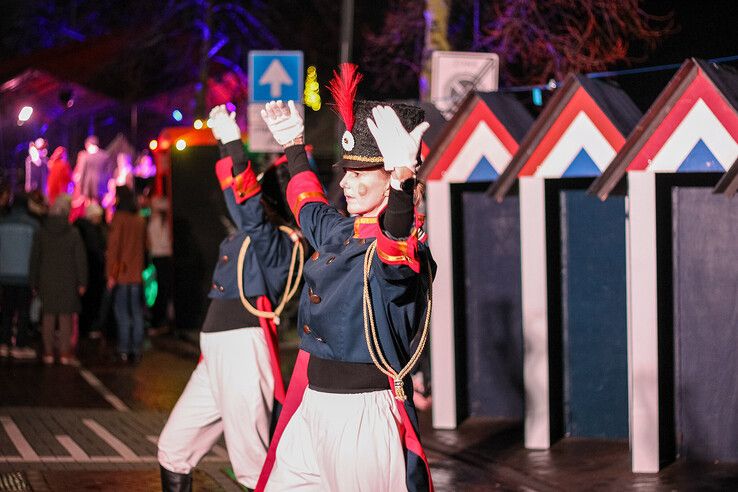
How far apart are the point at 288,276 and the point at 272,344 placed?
0.39 metres

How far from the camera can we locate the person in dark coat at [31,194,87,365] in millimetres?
15734

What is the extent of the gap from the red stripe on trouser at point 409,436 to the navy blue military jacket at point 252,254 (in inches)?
87.3

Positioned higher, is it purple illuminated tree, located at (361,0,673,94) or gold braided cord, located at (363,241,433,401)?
purple illuminated tree, located at (361,0,673,94)

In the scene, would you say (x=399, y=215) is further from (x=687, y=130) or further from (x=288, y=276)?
(x=687, y=130)

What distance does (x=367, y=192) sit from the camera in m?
5.55

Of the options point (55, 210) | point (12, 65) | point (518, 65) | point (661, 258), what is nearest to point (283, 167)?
point (661, 258)

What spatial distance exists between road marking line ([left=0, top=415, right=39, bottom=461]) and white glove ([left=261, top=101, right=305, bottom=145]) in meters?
4.40

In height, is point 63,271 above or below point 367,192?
below

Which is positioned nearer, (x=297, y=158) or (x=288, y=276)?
(x=297, y=158)

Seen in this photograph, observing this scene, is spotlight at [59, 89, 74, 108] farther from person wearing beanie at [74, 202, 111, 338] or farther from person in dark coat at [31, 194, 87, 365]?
person in dark coat at [31, 194, 87, 365]

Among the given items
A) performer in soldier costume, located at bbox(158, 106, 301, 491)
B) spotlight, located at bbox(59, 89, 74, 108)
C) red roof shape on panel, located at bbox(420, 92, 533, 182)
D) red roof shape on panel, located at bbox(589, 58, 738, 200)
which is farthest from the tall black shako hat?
spotlight, located at bbox(59, 89, 74, 108)

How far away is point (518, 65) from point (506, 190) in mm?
12431

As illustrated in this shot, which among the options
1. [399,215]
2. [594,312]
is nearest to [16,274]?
[594,312]

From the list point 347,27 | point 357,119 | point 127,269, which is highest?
point 347,27
